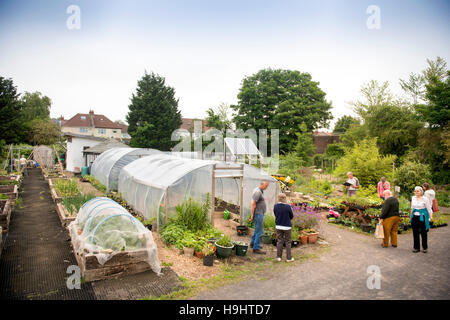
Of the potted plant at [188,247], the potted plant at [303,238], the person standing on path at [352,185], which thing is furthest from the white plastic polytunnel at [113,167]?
the person standing on path at [352,185]

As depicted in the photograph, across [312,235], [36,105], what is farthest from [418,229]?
[36,105]

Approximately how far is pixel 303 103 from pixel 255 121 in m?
5.73

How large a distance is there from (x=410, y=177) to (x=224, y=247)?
11788mm

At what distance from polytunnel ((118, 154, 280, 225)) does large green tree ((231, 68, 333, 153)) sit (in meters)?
21.6

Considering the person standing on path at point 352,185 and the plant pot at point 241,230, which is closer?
the plant pot at point 241,230

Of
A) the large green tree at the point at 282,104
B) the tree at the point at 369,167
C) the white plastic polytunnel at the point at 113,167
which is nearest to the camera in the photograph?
the tree at the point at 369,167

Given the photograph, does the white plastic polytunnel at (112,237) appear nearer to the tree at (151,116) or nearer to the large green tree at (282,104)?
the large green tree at (282,104)

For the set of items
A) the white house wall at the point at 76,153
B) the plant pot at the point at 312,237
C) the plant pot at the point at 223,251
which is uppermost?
the white house wall at the point at 76,153

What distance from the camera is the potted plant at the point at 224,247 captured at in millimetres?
6641

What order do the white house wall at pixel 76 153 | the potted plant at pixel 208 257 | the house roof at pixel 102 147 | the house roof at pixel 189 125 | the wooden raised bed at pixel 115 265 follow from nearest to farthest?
the wooden raised bed at pixel 115 265
the potted plant at pixel 208 257
the house roof at pixel 102 147
the white house wall at pixel 76 153
the house roof at pixel 189 125

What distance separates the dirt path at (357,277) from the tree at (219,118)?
24.7 metres

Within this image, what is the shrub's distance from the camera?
13.9m
